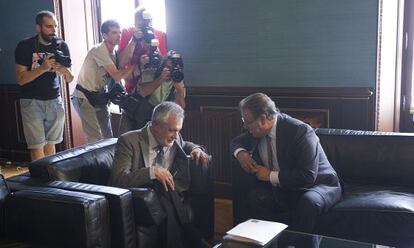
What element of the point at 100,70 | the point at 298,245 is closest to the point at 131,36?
the point at 100,70

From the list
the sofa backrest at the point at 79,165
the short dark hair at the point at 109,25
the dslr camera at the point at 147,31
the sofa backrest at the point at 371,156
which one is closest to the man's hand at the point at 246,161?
the sofa backrest at the point at 371,156

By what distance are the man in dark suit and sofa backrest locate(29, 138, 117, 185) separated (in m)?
0.74

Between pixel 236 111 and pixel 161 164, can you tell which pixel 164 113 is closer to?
pixel 161 164

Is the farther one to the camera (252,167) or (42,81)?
(42,81)

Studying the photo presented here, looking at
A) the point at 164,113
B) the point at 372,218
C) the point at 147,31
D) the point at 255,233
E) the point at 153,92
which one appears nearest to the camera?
the point at 255,233

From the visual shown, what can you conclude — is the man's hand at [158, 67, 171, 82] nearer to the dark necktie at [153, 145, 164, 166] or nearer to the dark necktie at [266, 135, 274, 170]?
the dark necktie at [153, 145, 164, 166]

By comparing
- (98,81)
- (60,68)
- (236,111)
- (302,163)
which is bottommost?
(302,163)

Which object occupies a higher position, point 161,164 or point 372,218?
point 161,164

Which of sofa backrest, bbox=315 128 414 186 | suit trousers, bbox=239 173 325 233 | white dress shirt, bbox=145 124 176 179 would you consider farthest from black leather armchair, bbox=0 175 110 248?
sofa backrest, bbox=315 128 414 186

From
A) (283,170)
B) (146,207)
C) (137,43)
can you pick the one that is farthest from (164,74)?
(146,207)

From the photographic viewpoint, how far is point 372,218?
7.53 feet

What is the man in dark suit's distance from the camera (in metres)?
2.40

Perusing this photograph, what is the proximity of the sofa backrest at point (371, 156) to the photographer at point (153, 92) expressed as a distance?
1.06 meters

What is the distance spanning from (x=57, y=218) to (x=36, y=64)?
5.96ft
